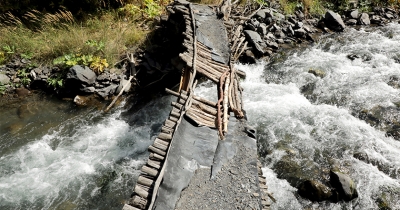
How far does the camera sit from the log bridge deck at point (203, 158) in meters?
3.51

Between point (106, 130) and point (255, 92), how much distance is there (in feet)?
11.8

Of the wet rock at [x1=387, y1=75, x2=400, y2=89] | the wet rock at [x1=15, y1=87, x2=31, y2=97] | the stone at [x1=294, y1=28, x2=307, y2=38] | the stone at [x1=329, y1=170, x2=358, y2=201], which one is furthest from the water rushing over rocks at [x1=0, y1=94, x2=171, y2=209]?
the wet rock at [x1=387, y1=75, x2=400, y2=89]

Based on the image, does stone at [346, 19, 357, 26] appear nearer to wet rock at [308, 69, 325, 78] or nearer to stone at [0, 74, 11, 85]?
wet rock at [308, 69, 325, 78]

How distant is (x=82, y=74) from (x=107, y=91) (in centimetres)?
67

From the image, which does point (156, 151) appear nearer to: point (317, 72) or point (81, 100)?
point (81, 100)

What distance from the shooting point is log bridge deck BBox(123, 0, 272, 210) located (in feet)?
11.5

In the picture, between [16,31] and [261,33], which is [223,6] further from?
[16,31]

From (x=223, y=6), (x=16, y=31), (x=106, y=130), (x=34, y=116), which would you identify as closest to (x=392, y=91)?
(x=223, y=6)

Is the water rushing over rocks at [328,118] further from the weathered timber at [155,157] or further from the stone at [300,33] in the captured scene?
the weathered timber at [155,157]

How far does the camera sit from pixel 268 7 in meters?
10.3

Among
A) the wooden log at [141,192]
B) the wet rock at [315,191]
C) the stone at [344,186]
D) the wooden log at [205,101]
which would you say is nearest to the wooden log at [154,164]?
the wooden log at [141,192]

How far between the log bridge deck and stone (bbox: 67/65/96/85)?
8.46ft

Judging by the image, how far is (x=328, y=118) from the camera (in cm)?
638

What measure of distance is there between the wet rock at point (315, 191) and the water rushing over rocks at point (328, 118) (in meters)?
0.11
